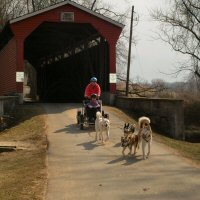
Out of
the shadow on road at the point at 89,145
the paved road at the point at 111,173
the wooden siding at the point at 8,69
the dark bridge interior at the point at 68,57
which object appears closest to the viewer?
the paved road at the point at 111,173

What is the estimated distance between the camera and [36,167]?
11109 mm

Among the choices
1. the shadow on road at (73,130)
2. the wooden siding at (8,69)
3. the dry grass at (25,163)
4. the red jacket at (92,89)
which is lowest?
the dry grass at (25,163)

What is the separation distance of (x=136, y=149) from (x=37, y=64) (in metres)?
37.8

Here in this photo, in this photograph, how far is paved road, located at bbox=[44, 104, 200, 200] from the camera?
8.63m

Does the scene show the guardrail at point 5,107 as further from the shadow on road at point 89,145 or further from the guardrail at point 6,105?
the shadow on road at point 89,145

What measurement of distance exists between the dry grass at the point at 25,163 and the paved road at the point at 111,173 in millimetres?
227

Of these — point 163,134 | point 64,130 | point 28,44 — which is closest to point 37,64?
point 28,44

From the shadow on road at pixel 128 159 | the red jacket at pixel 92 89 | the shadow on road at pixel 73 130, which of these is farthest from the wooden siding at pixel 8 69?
the shadow on road at pixel 128 159

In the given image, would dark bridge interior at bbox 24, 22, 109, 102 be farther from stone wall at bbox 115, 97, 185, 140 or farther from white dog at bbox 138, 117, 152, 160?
white dog at bbox 138, 117, 152, 160

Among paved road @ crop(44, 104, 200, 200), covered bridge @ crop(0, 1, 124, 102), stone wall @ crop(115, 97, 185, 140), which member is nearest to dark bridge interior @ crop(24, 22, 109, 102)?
covered bridge @ crop(0, 1, 124, 102)

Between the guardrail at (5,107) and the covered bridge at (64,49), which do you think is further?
the covered bridge at (64,49)

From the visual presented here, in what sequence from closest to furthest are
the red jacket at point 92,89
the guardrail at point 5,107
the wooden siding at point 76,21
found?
the red jacket at point 92,89 → the guardrail at point 5,107 → the wooden siding at point 76,21

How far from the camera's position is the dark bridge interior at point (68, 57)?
28547mm

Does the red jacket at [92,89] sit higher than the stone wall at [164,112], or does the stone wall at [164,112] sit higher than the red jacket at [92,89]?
the red jacket at [92,89]
